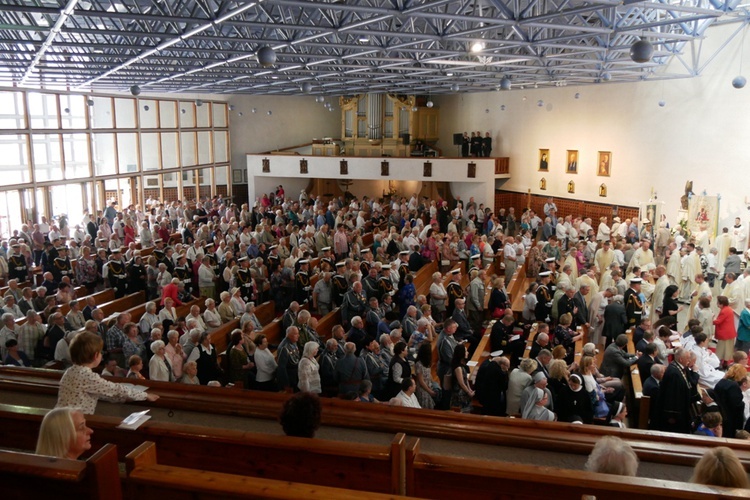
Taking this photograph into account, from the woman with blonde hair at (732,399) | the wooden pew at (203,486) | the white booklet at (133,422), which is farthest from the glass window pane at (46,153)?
the wooden pew at (203,486)

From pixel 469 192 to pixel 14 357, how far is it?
1881cm

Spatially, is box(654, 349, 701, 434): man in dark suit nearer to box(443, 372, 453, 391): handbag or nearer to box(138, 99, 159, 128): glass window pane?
box(443, 372, 453, 391): handbag

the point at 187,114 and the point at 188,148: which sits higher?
the point at 187,114

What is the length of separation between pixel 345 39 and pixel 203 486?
491 inches

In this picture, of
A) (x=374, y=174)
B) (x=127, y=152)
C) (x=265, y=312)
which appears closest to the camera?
(x=265, y=312)

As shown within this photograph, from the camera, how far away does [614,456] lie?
2783 millimetres

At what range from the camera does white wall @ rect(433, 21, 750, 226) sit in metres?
15.8

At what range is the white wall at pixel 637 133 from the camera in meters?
15.8

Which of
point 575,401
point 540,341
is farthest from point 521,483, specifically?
point 540,341

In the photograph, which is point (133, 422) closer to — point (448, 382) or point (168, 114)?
point (448, 382)

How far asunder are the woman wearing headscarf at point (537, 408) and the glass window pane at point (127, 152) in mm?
21028

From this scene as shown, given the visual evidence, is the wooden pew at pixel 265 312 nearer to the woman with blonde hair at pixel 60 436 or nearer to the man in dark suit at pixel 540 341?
the man in dark suit at pixel 540 341

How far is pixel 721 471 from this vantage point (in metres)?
2.49

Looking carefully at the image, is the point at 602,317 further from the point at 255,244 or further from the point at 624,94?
the point at 624,94
